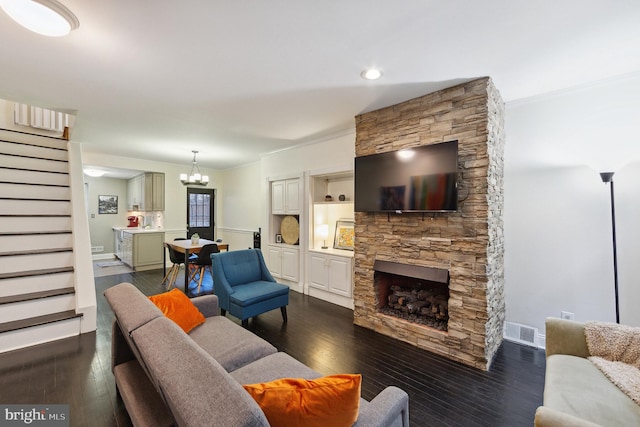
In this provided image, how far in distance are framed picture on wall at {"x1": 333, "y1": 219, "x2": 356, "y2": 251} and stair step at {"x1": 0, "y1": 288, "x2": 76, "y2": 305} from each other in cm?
353

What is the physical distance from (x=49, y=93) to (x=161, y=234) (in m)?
4.25

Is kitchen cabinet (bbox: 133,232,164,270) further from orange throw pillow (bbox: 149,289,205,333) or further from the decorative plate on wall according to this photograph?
orange throw pillow (bbox: 149,289,205,333)

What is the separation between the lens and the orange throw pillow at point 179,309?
83.2 inches

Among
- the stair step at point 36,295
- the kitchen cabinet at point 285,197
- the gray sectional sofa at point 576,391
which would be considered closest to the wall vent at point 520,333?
the gray sectional sofa at point 576,391

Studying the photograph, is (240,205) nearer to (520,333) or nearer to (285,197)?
(285,197)

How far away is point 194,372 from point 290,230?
13.7 feet

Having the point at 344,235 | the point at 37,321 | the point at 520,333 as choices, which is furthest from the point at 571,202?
the point at 37,321

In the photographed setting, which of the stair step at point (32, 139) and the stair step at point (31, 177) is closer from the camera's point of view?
the stair step at point (31, 177)

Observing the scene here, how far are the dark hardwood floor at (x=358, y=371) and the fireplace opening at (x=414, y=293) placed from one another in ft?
1.20

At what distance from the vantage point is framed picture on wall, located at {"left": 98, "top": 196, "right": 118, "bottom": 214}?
7729 millimetres

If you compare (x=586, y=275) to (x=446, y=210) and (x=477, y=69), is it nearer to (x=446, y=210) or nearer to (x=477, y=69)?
(x=446, y=210)

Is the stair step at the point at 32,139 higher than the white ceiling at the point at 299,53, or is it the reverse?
the white ceiling at the point at 299,53

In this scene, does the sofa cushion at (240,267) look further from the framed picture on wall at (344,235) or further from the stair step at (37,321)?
the stair step at (37,321)

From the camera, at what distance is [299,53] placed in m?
2.14
